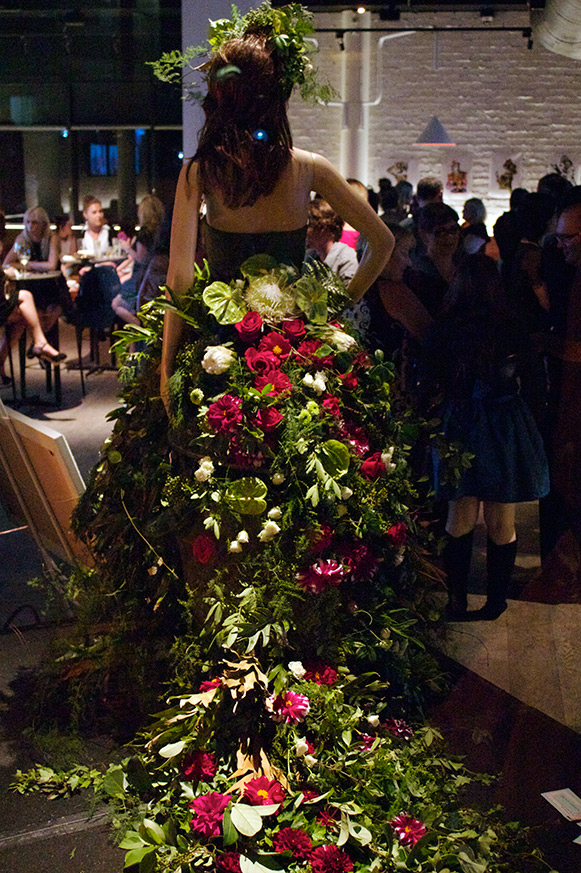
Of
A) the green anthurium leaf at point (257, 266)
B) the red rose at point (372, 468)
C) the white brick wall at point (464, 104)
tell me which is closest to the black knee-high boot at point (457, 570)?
the red rose at point (372, 468)

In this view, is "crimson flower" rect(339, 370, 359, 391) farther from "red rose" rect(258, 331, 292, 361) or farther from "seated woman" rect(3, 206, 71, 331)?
"seated woman" rect(3, 206, 71, 331)

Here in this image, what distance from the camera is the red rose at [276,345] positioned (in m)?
2.09

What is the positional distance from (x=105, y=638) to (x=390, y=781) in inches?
36.7

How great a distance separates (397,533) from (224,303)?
70cm

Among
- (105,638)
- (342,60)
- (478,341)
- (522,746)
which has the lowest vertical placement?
(522,746)

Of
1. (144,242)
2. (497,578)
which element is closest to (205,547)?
(497,578)

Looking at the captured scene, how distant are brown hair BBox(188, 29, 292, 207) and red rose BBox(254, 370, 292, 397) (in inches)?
17.9

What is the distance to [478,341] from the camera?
287 cm

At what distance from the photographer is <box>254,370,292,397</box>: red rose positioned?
2.04 m

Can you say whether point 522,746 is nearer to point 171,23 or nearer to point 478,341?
point 478,341

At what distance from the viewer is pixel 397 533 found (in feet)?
7.16

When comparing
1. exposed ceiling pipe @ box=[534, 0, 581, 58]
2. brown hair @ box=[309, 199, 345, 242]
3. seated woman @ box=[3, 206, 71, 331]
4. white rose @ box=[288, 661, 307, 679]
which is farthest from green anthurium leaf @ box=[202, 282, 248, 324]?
exposed ceiling pipe @ box=[534, 0, 581, 58]

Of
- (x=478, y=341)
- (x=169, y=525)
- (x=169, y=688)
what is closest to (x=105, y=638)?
(x=169, y=688)

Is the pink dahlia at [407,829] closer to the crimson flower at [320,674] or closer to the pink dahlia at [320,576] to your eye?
the crimson flower at [320,674]
